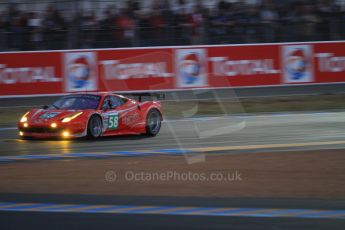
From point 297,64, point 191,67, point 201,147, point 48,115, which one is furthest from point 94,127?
point 297,64

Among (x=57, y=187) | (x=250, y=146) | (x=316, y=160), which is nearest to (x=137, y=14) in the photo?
(x=250, y=146)

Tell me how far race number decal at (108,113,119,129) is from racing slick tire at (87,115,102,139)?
0.27 m

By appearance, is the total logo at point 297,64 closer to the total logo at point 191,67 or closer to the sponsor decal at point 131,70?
the total logo at point 191,67

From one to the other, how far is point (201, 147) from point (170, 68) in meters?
7.20

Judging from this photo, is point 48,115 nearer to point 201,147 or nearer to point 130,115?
point 130,115

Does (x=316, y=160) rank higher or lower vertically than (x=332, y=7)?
lower

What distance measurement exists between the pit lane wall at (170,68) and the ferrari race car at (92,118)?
4.68m

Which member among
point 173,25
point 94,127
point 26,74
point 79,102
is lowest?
point 94,127

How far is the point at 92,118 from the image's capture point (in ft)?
42.5

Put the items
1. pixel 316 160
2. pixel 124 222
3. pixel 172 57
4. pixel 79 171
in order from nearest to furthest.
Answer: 1. pixel 124 222
2. pixel 79 171
3. pixel 316 160
4. pixel 172 57

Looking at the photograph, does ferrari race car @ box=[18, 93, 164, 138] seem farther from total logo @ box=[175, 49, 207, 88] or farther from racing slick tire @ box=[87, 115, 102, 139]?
total logo @ box=[175, 49, 207, 88]

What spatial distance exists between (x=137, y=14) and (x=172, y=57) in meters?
1.92

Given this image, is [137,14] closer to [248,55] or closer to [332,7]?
[248,55]

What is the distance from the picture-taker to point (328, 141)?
12.9 m
